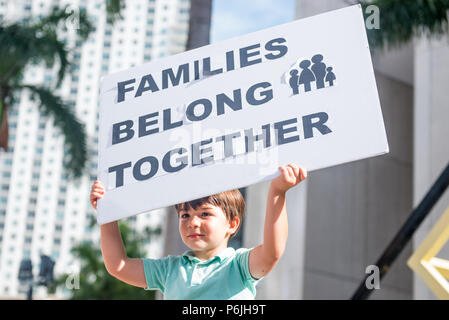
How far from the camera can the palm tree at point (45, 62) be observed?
11.6 meters

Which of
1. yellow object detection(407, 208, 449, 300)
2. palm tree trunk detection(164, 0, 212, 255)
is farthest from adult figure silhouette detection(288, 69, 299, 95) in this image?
palm tree trunk detection(164, 0, 212, 255)

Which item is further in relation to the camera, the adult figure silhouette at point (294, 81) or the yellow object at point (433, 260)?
the yellow object at point (433, 260)

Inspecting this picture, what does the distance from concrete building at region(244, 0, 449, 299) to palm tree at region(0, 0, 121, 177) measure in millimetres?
3642

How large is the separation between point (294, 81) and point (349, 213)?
12897mm


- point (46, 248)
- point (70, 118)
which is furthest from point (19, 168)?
point (70, 118)

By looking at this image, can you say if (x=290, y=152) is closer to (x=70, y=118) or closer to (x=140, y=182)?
(x=140, y=182)

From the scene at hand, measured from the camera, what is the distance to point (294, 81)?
2314 mm

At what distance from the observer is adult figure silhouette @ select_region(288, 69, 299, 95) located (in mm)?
2301

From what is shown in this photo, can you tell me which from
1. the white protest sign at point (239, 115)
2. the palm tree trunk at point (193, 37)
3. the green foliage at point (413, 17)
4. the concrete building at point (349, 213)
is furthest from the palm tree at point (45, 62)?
the white protest sign at point (239, 115)

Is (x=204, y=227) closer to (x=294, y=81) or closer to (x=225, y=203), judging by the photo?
(x=225, y=203)

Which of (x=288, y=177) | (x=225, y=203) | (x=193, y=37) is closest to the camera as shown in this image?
(x=288, y=177)

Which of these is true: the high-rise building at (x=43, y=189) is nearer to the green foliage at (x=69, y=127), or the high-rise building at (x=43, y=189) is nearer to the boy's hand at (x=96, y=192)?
the green foliage at (x=69, y=127)

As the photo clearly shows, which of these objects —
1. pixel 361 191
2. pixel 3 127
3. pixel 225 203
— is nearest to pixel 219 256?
pixel 225 203

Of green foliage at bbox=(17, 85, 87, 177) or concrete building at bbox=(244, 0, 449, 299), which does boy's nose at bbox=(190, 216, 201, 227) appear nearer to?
concrete building at bbox=(244, 0, 449, 299)
